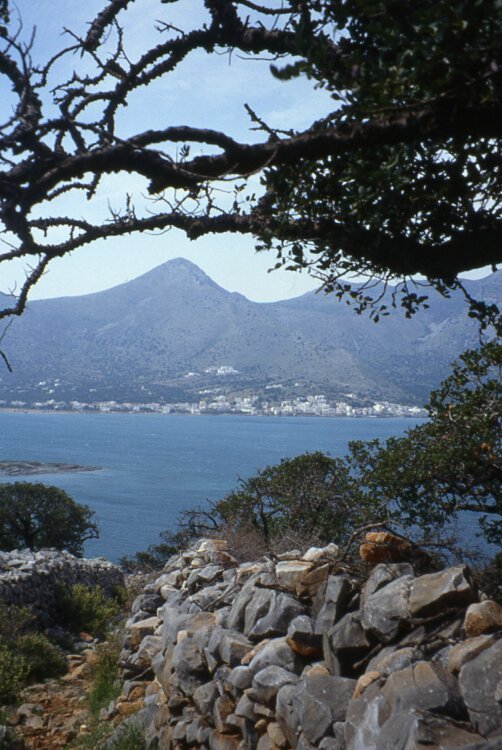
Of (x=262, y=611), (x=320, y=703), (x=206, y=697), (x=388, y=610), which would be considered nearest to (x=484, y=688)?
(x=388, y=610)

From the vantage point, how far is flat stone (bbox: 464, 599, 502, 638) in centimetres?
440

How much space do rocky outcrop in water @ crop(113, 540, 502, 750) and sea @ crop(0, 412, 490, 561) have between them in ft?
61.2

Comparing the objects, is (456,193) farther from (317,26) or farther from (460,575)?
(460,575)

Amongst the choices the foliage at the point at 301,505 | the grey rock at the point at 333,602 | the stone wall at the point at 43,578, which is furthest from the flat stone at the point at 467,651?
the stone wall at the point at 43,578

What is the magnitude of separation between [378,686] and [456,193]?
378cm

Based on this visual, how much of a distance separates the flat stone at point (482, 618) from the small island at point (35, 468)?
9603cm

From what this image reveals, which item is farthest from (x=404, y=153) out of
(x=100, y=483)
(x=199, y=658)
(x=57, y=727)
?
(x=100, y=483)

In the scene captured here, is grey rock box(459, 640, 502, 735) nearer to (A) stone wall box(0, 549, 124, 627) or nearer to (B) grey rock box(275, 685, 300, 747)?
(B) grey rock box(275, 685, 300, 747)

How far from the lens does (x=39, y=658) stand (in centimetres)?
1095

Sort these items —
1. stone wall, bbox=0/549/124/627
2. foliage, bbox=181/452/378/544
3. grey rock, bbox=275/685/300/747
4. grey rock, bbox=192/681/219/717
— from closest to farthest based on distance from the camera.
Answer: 1. grey rock, bbox=275/685/300/747
2. grey rock, bbox=192/681/219/717
3. foliage, bbox=181/452/378/544
4. stone wall, bbox=0/549/124/627

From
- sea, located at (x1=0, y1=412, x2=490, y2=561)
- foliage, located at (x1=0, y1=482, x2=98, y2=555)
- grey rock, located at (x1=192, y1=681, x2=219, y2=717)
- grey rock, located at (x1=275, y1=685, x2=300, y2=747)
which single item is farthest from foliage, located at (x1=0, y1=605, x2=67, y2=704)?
sea, located at (x1=0, y1=412, x2=490, y2=561)

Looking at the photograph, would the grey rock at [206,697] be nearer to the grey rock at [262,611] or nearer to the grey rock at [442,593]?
the grey rock at [262,611]

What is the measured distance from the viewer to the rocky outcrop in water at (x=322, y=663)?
4000 mm

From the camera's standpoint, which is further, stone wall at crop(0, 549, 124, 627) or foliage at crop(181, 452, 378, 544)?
stone wall at crop(0, 549, 124, 627)
